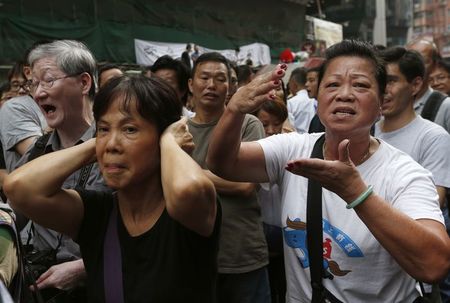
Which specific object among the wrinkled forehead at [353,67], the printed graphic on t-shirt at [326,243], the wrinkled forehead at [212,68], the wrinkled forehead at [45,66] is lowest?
the printed graphic on t-shirt at [326,243]

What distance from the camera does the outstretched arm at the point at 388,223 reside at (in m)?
1.61

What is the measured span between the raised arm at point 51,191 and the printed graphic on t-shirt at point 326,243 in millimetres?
834

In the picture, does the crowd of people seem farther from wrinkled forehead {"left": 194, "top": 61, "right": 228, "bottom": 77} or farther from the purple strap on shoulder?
wrinkled forehead {"left": 194, "top": 61, "right": 228, "bottom": 77}

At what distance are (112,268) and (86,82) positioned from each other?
113 centimetres

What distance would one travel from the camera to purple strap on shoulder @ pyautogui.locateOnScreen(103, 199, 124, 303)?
1780mm

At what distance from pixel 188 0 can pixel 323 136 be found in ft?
48.5

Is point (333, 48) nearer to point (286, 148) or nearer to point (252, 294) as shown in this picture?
point (286, 148)

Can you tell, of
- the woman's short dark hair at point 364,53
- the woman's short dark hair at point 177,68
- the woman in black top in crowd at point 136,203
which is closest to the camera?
the woman in black top in crowd at point 136,203

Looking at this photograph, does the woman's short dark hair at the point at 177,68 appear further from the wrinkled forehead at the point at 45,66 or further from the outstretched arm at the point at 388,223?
the outstretched arm at the point at 388,223

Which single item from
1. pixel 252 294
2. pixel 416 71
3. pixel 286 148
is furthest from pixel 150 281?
pixel 416 71

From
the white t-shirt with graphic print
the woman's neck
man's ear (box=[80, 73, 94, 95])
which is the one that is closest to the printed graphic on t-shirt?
the white t-shirt with graphic print

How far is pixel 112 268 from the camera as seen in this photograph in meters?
1.80

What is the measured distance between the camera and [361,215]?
1648 millimetres

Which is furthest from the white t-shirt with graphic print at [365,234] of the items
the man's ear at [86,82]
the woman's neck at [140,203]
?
the man's ear at [86,82]
